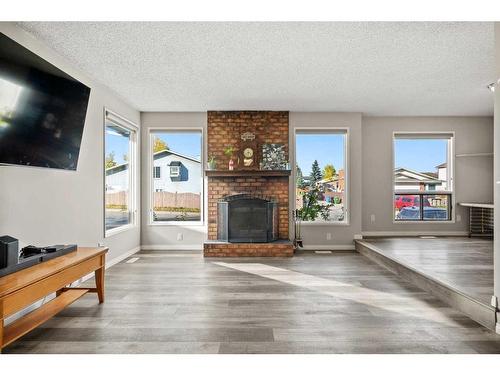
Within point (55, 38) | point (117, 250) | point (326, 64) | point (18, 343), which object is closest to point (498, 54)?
point (326, 64)

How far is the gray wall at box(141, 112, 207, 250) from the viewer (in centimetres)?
602

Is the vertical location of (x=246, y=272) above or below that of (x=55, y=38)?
below

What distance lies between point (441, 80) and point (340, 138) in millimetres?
2093

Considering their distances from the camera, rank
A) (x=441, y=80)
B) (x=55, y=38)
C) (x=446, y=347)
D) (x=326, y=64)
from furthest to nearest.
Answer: (x=441, y=80)
(x=326, y=64)
(x=55, y=38)
(x=446, y=347)

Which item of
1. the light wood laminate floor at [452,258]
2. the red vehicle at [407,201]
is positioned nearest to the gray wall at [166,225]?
the light wood laminate floor at [452,258]

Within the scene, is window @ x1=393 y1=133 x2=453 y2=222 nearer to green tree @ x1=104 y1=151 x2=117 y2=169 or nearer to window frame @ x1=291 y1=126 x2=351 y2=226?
window frame @ x1=291 y1=126 x2=351 y2=226

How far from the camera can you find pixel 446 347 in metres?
2.29

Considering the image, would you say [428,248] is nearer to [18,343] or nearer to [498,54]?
[498,54]

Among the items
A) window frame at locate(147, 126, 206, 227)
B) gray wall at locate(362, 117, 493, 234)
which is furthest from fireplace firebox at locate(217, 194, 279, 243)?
gray wall at locate(362, 117, 493, 234)

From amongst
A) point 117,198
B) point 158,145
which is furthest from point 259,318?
point 158,145

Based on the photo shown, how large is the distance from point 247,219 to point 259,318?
117 inches

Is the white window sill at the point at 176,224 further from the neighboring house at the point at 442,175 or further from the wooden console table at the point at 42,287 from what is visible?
the neighboring house at the point at 442,175

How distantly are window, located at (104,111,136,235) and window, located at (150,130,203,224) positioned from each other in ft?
1.55

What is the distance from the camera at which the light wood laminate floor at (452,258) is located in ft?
10.4
